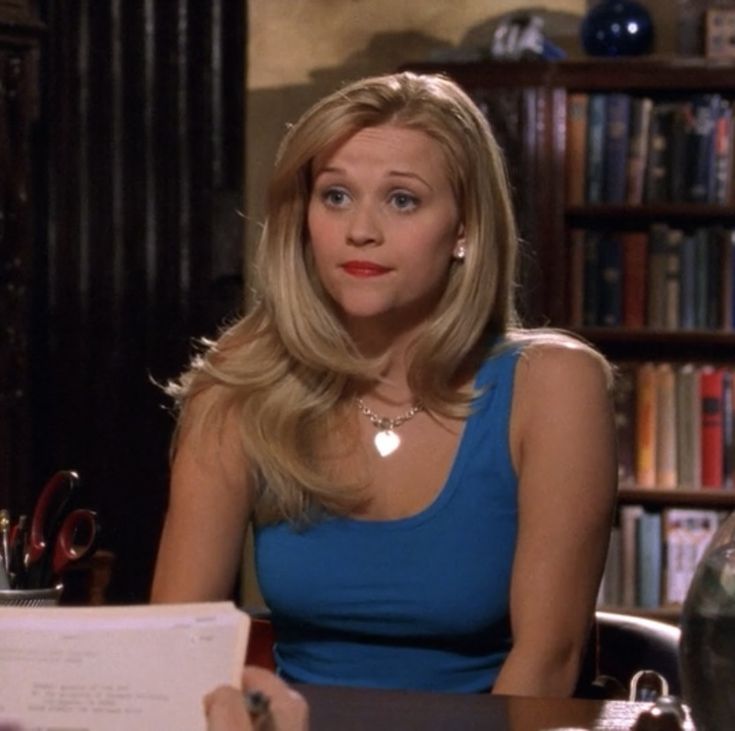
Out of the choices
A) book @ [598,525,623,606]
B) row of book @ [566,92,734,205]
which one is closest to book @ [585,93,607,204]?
row of book @ [566,92,734,205]

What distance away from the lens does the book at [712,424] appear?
149 inches

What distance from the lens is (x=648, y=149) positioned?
148 inches

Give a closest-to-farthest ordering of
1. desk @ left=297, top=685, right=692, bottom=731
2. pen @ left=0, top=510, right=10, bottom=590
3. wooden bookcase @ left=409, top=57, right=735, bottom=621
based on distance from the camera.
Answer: desk @ left=297, top=685, right=692, bottom=731, pen @ left=0, top=510, right=10, bottom=590, wooden bookcase @ left=409, top=57, right=735, bottom=621

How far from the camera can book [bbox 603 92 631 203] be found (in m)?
3.74

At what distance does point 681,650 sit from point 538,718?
0.25 metres

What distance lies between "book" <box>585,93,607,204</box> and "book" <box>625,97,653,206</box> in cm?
6

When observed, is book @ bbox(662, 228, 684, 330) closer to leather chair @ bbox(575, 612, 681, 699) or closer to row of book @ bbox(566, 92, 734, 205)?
row of book @ bbox(566, 92, 734, 205)

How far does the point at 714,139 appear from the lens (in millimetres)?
3713

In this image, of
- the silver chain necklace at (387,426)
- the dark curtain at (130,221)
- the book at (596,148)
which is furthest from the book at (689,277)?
the silver chain necklace at (387,426)

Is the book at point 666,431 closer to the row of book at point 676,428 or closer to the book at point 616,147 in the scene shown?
the row of book at point 676,428

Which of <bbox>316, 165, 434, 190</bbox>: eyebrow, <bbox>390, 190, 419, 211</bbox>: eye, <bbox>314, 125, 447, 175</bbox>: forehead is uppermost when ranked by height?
<bbox>314, 125, 447, 175</bbox>: forehead

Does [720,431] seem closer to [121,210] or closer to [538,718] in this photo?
[121,210]

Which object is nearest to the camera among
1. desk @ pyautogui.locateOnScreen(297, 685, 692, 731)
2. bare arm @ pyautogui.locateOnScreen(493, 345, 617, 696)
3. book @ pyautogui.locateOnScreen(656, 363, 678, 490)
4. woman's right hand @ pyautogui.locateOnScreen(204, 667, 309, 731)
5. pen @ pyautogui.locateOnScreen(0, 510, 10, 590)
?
woman's right hand @ pyautogui.locateOnScreen(204, 667, 309, 731)

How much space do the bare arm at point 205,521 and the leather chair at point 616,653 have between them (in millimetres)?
74
